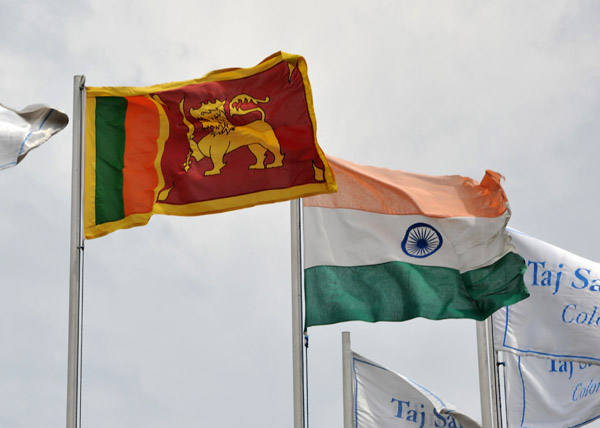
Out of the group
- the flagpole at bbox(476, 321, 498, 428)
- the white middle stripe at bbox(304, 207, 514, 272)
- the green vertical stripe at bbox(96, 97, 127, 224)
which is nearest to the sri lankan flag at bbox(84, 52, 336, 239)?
the green vertical stripe at bbox(96, 97, 127, 224)

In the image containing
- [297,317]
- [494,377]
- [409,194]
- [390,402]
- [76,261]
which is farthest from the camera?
[390,402]

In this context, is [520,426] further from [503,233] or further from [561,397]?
[503,233]

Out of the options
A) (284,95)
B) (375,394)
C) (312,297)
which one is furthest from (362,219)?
(375,394)

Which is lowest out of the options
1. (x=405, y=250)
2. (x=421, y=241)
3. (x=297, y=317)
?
(x=297, y=317)

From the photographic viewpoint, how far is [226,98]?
64.8 ft

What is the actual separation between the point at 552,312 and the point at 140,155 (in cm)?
902

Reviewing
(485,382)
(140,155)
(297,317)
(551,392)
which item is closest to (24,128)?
(140,155)

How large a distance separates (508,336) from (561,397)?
165cm

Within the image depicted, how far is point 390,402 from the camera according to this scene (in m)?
26.8

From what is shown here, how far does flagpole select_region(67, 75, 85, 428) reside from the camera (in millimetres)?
17000

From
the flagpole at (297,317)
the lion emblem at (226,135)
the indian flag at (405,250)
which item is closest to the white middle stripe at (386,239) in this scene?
the indian flag at (405,250)

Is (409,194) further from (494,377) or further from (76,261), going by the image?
(76,261)

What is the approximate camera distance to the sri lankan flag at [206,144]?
1898cm

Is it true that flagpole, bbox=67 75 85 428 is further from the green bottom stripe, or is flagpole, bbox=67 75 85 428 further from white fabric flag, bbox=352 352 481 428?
white fabric flag, bbox=352 352 481 428
